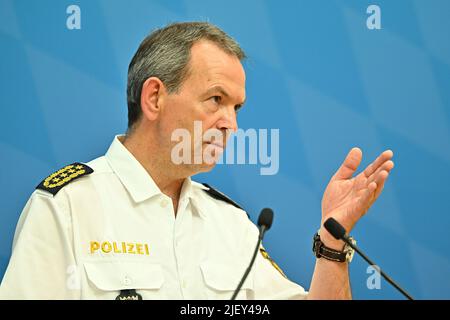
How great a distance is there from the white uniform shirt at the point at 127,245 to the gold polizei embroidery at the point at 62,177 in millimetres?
22

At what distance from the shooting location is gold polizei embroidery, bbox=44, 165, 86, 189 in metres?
1.98

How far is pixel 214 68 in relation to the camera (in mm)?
2129

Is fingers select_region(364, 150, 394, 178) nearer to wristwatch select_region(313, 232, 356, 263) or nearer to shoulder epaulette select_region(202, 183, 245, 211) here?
wristwatch select_region(313, 232, 356, 263)

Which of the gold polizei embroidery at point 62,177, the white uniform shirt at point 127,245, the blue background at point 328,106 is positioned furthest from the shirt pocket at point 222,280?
the gold polizei embroidery at point 62,177

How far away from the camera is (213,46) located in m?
2.18

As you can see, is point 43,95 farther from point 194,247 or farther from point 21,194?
point 194,247

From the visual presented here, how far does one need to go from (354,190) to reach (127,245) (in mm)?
722

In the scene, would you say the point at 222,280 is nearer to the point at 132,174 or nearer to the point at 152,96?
the point at 132,174

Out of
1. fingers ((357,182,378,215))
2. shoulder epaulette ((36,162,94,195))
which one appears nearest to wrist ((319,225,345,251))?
fingers ((357,182,378,215))

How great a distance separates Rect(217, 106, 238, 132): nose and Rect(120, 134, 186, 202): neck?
0.21 metres

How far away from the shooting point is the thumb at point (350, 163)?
81.8 inches

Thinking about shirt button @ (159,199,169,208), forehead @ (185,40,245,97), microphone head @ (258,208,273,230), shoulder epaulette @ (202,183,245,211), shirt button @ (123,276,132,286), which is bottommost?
shirt button @ (123,276,132,286)

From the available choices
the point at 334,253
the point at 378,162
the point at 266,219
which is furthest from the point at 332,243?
the point at 266,219

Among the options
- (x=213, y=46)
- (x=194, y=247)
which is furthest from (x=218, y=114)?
(x=194, y=247)
